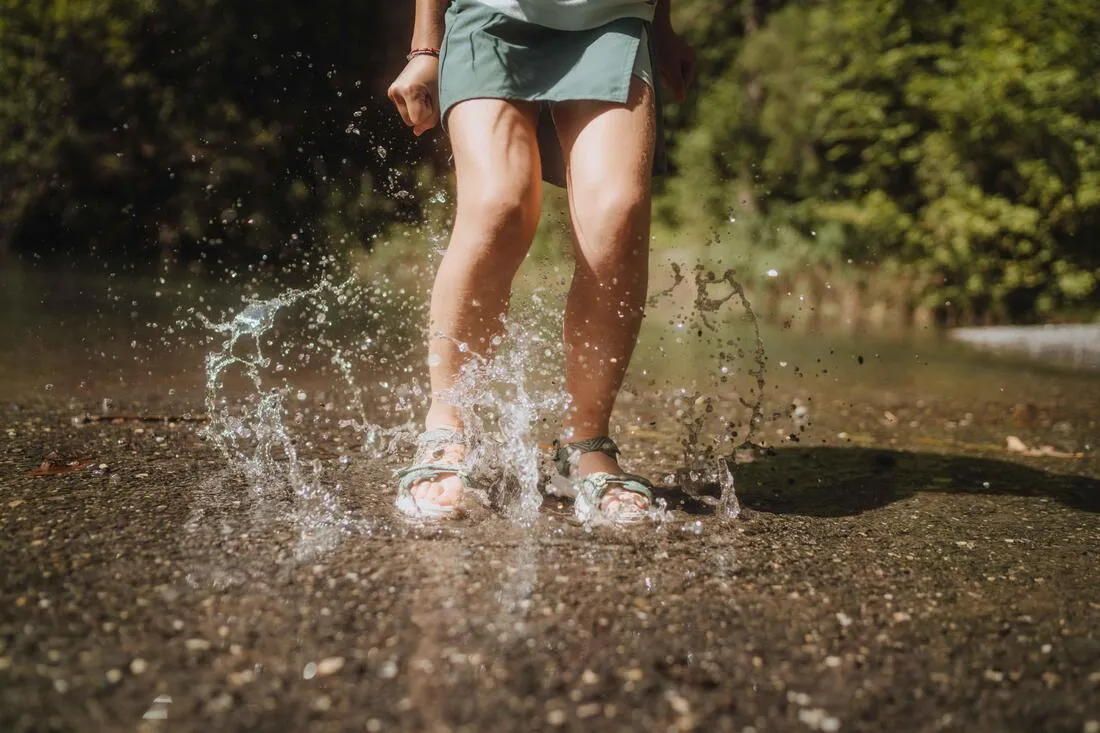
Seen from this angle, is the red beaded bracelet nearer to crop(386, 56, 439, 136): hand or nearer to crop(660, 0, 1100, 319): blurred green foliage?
crop(386, 56, 439, 136): hand

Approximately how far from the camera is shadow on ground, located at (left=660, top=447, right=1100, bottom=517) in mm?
2379

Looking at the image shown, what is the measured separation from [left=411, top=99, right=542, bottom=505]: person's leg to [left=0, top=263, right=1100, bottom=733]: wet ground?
1.20 feet

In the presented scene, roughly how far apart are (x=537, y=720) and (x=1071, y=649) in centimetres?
82

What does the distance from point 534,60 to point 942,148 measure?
28.9ft

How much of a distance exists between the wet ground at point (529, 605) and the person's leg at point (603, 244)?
0.98 feet

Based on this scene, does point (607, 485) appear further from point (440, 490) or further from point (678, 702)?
point (678, 702)

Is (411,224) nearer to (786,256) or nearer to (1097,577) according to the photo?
(1097,577)

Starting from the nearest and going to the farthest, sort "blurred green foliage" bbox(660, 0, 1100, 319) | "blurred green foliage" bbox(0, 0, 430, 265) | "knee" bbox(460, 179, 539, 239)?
"knee" bbox(460, 179, 539, 239) → "blurred green foliage" bbox(660, 0, 1100, 319) → "blurred green foliage" bbox(0, 0, 430, 265)

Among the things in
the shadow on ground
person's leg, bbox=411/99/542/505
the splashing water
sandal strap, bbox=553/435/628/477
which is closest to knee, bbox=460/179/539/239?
person's leg, bbox=411/99/542/505

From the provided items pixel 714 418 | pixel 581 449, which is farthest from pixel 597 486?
pixel 714 418

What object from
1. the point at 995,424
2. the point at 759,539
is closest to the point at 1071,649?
the point at 759,539

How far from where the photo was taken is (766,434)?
11.7 feet

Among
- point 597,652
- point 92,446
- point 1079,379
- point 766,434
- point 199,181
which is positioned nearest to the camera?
point 597,652

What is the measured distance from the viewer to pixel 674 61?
2.62m
